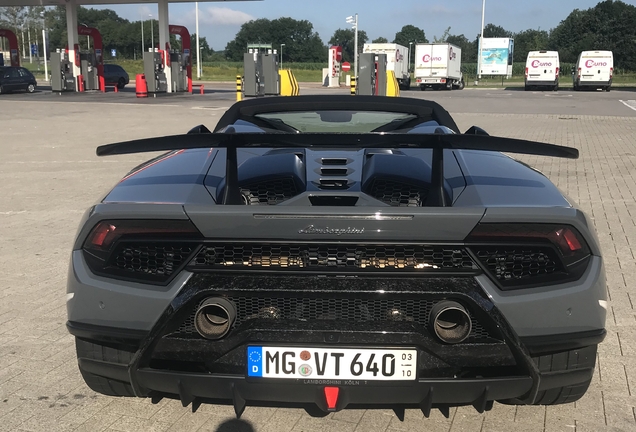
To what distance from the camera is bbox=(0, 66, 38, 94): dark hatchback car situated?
33.6 meters

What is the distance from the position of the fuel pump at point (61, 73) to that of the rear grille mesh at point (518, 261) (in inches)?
1346

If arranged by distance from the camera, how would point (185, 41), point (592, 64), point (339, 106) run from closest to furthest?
point (339, 106) < point (185, 41) < point (592, 64)

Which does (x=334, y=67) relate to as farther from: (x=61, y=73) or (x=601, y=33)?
(x=601, y=33)

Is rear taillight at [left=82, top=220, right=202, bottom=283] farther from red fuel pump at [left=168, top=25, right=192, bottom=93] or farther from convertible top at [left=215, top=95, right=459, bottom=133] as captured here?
red fuel pump at [left=168, top=25, right=192, bottom=93]

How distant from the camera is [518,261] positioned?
88.7 inches

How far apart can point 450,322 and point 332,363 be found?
439 mm

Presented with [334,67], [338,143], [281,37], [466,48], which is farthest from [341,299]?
[281,37]

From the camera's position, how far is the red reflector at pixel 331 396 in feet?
7.24

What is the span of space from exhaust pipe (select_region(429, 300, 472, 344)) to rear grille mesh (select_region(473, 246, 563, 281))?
0.19 metres

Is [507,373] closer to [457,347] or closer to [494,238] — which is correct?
[457,347]

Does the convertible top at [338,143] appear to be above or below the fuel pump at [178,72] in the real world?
below

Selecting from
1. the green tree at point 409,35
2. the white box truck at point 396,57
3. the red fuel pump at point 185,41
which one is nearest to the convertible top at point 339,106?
the red fuel pump at point 185,41

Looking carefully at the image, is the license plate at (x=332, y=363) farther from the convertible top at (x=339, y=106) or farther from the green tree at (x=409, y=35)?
the green tree at (x=409, y=35)

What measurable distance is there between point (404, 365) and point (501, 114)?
20.3m
